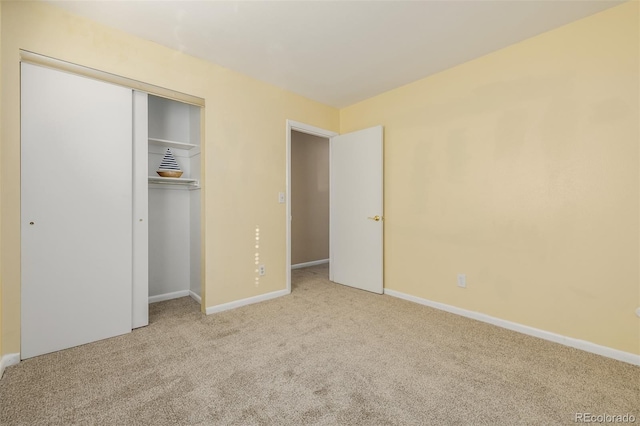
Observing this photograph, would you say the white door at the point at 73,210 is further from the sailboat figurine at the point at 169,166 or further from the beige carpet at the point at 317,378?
the sailboat figurine at the point at 169,166

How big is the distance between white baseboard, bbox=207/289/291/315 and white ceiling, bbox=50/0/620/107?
2361mm

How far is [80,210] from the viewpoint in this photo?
208 cm

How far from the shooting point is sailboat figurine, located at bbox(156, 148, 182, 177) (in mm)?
2902

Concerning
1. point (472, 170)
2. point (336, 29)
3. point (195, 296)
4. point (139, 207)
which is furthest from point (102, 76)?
point (472, 170)

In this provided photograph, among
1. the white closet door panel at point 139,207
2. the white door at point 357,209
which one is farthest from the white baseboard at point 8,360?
the white door at point 357,209

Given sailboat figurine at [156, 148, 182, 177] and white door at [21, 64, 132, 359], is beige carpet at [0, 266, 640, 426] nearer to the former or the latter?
white door at [21, 64, 132, 359]

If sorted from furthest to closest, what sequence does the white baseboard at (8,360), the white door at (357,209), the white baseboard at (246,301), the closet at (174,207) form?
the white door at (357,209) < the closet at (174,207) < the white baseboard at (246,301) < the white baseboard at (8,360)

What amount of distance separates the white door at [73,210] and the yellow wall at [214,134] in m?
0.06

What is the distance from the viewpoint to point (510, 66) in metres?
2.40

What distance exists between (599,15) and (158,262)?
14.4 ft

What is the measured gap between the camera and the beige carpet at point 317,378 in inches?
55.3

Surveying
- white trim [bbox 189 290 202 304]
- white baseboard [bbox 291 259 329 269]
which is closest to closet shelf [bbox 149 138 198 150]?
white trim [bbox 189 290 202 304]

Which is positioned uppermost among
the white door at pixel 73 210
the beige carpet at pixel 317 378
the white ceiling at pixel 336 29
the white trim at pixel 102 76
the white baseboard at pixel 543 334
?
the white ceiling at pixel 336 29

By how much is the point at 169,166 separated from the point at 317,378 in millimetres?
2554
